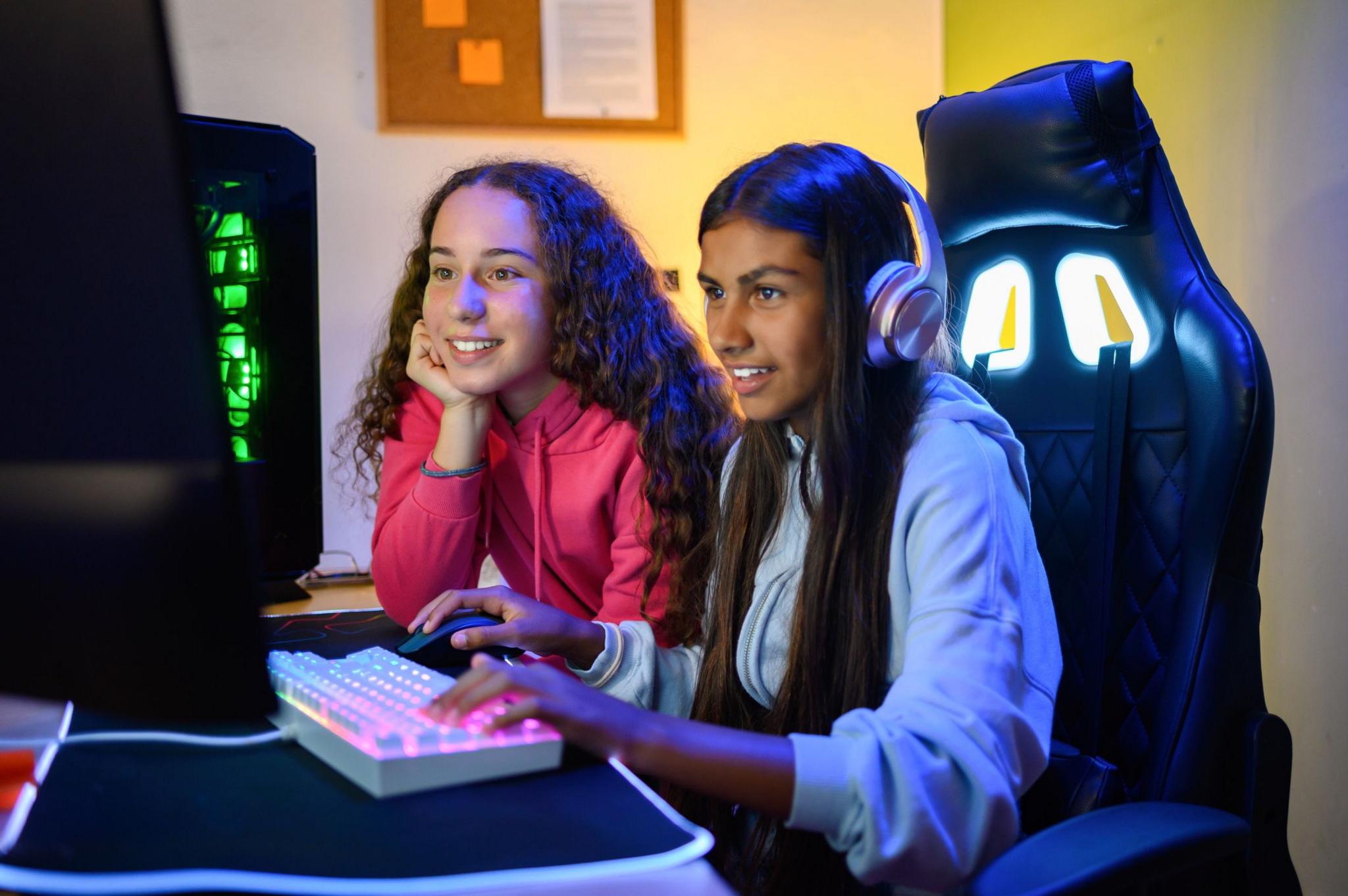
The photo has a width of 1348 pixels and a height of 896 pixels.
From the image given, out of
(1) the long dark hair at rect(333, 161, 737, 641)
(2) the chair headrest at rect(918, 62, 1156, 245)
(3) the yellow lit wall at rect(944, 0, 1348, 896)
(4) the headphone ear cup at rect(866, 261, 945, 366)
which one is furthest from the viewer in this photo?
(3) the yellow lit wall at rect(944, 0, 1348, 896)

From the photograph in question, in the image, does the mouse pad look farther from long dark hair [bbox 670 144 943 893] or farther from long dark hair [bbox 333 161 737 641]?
long dark hair [bbox 333 161 737 641]

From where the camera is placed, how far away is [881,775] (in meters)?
0.60

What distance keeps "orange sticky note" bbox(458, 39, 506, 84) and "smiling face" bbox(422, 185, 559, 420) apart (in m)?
0.91

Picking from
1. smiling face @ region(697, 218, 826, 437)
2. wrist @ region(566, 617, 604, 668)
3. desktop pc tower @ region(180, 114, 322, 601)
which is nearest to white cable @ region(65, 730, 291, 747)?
wrist @ region(566, 617, 604, 668)

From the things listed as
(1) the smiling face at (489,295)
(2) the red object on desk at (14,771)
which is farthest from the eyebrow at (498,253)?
(2) the red object on desk at (14,771)

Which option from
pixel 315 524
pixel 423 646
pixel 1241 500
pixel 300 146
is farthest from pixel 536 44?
pixel 1241 500

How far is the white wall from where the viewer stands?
195 cm

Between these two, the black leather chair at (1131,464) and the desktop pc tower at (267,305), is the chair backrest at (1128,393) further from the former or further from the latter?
the desktop pc tower at (267,305)

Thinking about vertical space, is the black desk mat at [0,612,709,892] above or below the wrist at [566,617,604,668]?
above

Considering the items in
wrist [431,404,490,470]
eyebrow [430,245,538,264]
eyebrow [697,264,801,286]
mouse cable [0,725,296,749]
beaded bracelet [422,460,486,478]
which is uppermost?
eyebrow [430,245,538,264]

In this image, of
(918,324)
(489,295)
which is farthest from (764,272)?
(489,295)

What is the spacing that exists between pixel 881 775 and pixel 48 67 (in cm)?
53

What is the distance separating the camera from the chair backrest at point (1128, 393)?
83 centimetres

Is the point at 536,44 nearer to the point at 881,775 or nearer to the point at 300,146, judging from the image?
the point at 300,146
